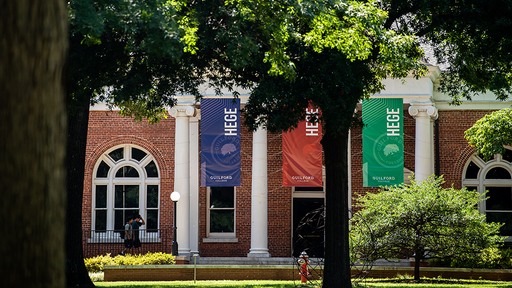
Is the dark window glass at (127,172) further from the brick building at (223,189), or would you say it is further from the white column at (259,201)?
the white column at (259,201)

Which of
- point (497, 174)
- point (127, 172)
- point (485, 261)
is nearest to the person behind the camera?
point (485, 261)

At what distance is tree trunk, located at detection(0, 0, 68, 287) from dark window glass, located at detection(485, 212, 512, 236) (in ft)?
80.5

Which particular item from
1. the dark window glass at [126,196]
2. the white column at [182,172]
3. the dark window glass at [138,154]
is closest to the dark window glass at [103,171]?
the dark window glass at [126,196]

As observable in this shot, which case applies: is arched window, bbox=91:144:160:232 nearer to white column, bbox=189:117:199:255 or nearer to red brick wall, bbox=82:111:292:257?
red brick wall, bbox=82:111:292:257

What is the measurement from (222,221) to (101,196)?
17.5 ft

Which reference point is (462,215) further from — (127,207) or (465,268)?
(127,207)

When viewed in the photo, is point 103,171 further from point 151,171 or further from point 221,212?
point 221,212

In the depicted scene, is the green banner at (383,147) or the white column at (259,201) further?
the white column at (259,201)

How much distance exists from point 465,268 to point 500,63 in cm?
782

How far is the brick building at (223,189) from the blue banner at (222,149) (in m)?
1.93

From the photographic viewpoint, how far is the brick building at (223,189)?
78.7ft

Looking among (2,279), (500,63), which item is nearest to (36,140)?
(2,279)

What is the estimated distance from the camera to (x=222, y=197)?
82.4ft

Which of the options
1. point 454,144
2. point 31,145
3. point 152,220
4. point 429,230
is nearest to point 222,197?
point 152,220
